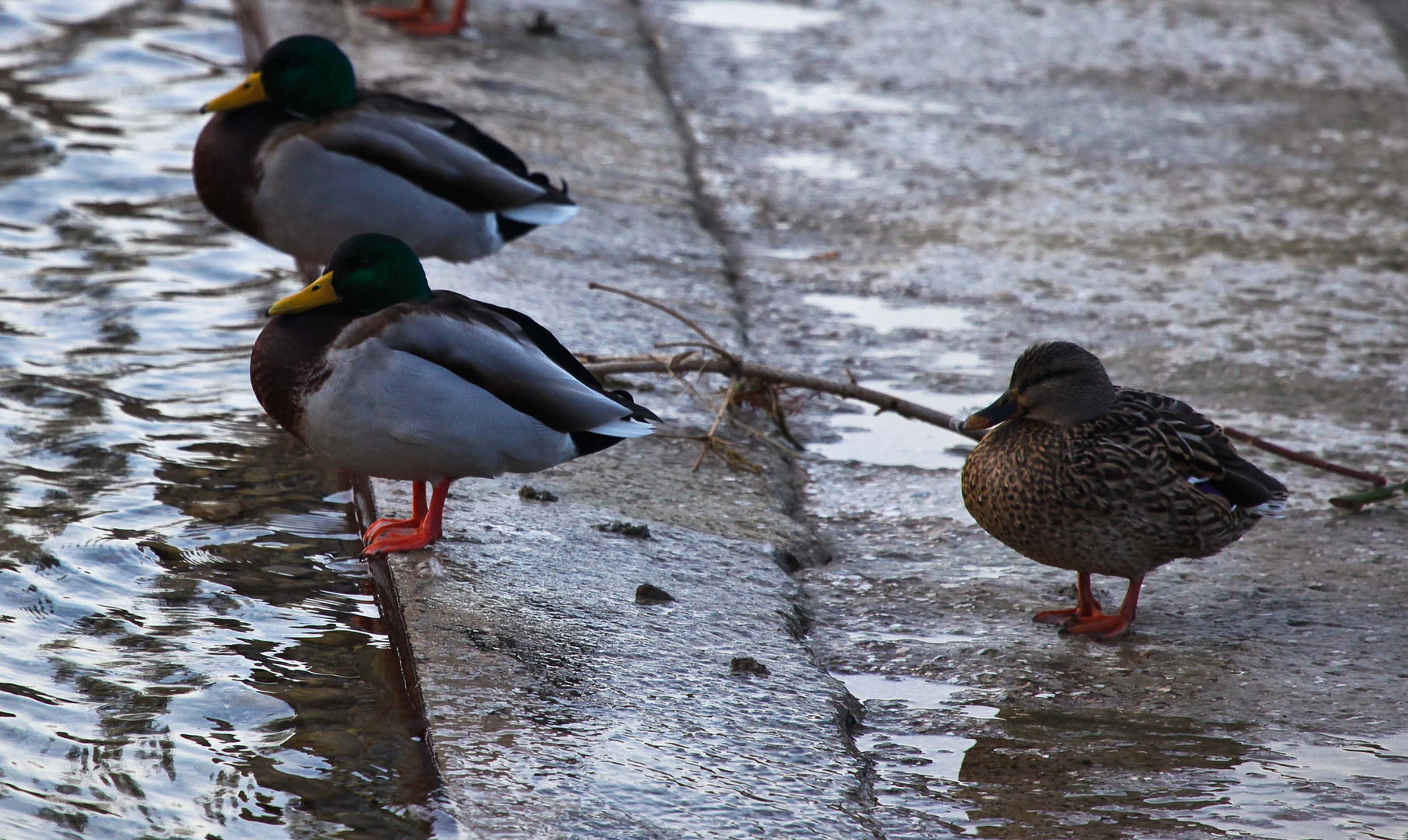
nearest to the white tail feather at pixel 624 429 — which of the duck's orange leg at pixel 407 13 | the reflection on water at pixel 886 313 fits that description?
the reflection on water at pixel 886 313

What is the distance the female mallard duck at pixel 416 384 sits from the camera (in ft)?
10.6

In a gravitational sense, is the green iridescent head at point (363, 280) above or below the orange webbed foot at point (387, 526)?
above

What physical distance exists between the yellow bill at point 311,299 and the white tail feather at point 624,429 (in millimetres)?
657

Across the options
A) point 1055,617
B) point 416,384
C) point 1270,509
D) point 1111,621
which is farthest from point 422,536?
point 1270,509

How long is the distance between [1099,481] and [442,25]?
4.97 m

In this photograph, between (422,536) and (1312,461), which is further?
(1312,461)

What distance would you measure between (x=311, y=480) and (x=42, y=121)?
3283 millimetres

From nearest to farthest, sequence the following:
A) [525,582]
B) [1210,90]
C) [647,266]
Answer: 1. [525,582]
2. [647,266]
3. [1210,90]

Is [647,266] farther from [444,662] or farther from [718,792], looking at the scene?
[718,792]

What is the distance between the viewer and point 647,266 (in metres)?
5.40

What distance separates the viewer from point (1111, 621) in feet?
11.3

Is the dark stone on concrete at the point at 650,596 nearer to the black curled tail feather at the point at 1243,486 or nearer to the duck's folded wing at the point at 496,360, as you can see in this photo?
the duck's folded wing at the point at 496,360

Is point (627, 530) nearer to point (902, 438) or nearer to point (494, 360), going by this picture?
point (494, 360)

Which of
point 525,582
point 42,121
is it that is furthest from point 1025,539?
point 42,121
